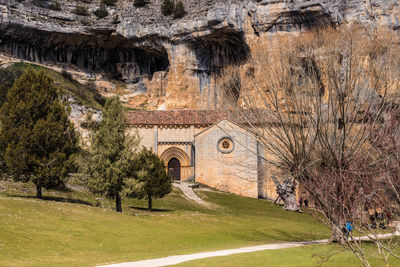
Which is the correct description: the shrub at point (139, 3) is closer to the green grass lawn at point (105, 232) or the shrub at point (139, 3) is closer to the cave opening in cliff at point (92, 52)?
the cave opening in cliff at point (92, 52)

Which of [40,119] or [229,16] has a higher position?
[229,16]

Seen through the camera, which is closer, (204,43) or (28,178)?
(28,178)

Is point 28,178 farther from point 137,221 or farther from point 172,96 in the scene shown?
point 172,96

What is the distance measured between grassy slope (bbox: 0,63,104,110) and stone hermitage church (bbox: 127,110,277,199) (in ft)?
33.9

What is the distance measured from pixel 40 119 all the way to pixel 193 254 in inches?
606

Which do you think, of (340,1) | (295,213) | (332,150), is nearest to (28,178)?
(332,150)

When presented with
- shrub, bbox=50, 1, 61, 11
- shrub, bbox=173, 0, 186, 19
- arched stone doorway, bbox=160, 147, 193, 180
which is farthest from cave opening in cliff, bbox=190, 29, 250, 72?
Result: shrub, bbox=50, 1, 61, 11

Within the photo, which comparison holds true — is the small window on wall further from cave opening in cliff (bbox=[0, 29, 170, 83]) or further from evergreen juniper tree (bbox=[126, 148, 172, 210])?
cave opening in cliff (bbox=[0, 29, 170, 83])

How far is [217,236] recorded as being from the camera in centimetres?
2181

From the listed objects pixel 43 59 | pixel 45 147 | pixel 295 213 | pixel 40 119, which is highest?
pixel 43 59

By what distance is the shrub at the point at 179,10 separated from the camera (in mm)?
60469

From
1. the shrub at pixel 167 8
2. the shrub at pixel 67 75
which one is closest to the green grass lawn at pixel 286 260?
the shrub at pixel 167 8

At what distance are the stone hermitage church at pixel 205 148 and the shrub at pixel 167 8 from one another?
1857 centimetres

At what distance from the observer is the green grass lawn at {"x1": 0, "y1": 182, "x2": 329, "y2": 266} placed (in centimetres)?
1482
